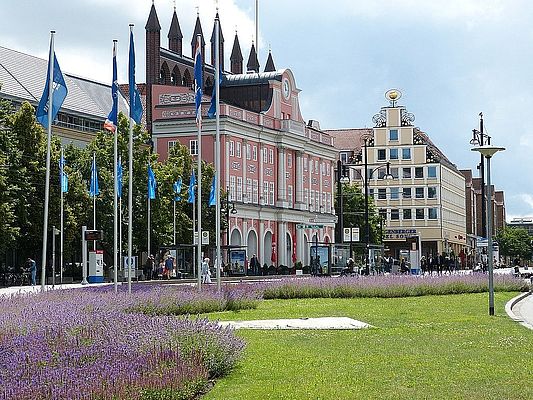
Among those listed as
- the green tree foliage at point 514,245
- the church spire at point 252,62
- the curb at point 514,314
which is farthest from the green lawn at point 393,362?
the green tree foliage at point 514,245

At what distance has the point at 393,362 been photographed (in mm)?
15211

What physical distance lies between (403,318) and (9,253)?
50.0m

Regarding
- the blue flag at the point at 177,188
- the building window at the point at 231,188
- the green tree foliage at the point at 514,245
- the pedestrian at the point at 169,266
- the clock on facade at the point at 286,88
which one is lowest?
the pedestrian at the point at 169,266

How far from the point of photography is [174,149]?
82000 mm

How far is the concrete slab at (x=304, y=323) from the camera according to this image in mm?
22359

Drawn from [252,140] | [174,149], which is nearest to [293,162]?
[252,140]

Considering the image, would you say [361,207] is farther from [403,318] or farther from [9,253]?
[403,318]

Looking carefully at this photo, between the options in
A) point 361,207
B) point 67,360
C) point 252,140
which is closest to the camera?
point 67,360

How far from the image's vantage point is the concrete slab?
22.4 metres

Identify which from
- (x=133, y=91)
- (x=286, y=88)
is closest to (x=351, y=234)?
(x=286, y=88)

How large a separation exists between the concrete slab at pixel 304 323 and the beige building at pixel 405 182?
361 feet

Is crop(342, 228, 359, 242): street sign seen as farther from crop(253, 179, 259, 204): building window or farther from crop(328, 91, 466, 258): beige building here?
crop(328, 91, 466, 258): beige building

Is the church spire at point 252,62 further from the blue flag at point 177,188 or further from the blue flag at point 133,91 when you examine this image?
the blue flag at point 133,91

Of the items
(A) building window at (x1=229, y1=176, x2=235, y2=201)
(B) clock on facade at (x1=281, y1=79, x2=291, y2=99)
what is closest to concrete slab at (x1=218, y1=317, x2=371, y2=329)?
(A) building window at (x1=229, y1=176, x2=235, y2=201)
